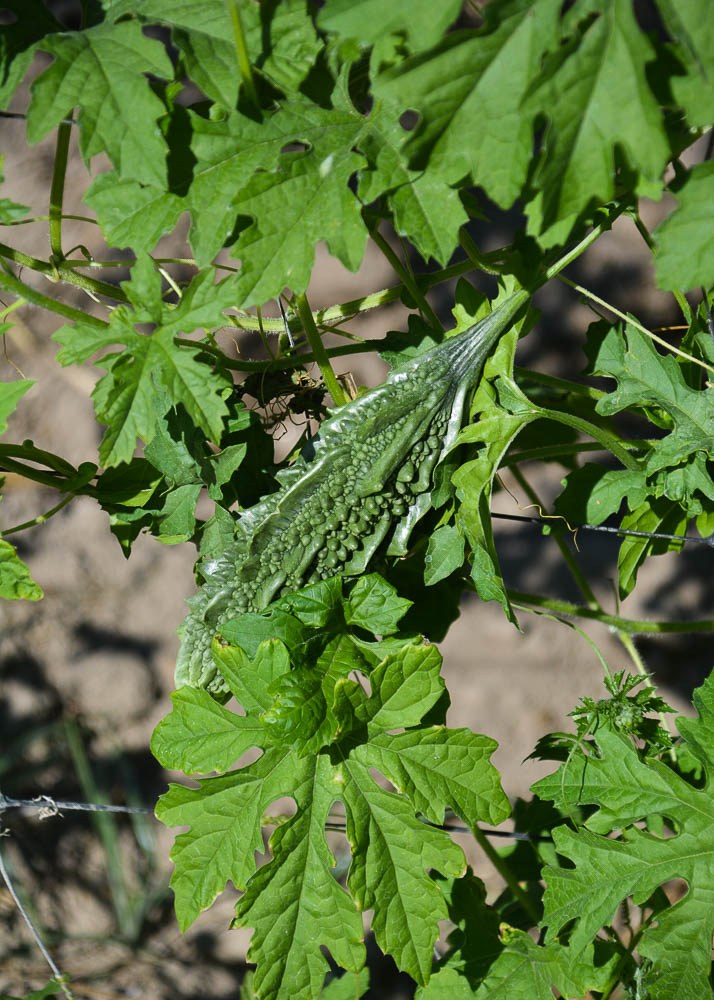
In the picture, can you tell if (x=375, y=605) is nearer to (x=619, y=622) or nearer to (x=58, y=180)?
(x=619, y=622)

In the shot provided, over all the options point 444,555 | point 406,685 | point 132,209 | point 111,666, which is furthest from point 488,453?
point 111,666

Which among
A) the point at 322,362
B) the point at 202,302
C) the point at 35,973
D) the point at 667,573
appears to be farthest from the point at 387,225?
the point at 35,973

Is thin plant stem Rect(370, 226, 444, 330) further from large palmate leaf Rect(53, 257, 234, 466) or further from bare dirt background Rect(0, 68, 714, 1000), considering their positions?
→ bare dirt background Rect(0, 68, 714, 1000)

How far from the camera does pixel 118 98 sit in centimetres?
112

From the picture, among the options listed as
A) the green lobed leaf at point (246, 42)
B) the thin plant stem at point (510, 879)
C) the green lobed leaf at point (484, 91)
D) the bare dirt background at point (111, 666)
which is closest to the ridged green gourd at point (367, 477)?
the green lobed leaf at point (484, 91)

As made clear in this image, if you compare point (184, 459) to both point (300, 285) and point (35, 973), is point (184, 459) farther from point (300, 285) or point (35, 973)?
point (35, 973)

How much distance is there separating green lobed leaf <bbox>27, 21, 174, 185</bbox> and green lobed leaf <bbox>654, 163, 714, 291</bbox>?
26.9 inches

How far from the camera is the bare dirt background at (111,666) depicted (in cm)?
309

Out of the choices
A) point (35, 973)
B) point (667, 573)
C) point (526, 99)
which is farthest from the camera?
point (35, 973)

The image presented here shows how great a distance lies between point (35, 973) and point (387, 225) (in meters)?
3.32

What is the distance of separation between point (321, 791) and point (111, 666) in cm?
216

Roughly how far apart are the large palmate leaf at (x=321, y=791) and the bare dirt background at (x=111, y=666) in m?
1.80

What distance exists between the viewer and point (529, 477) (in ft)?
10.3

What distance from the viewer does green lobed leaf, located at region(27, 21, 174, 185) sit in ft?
3.64
